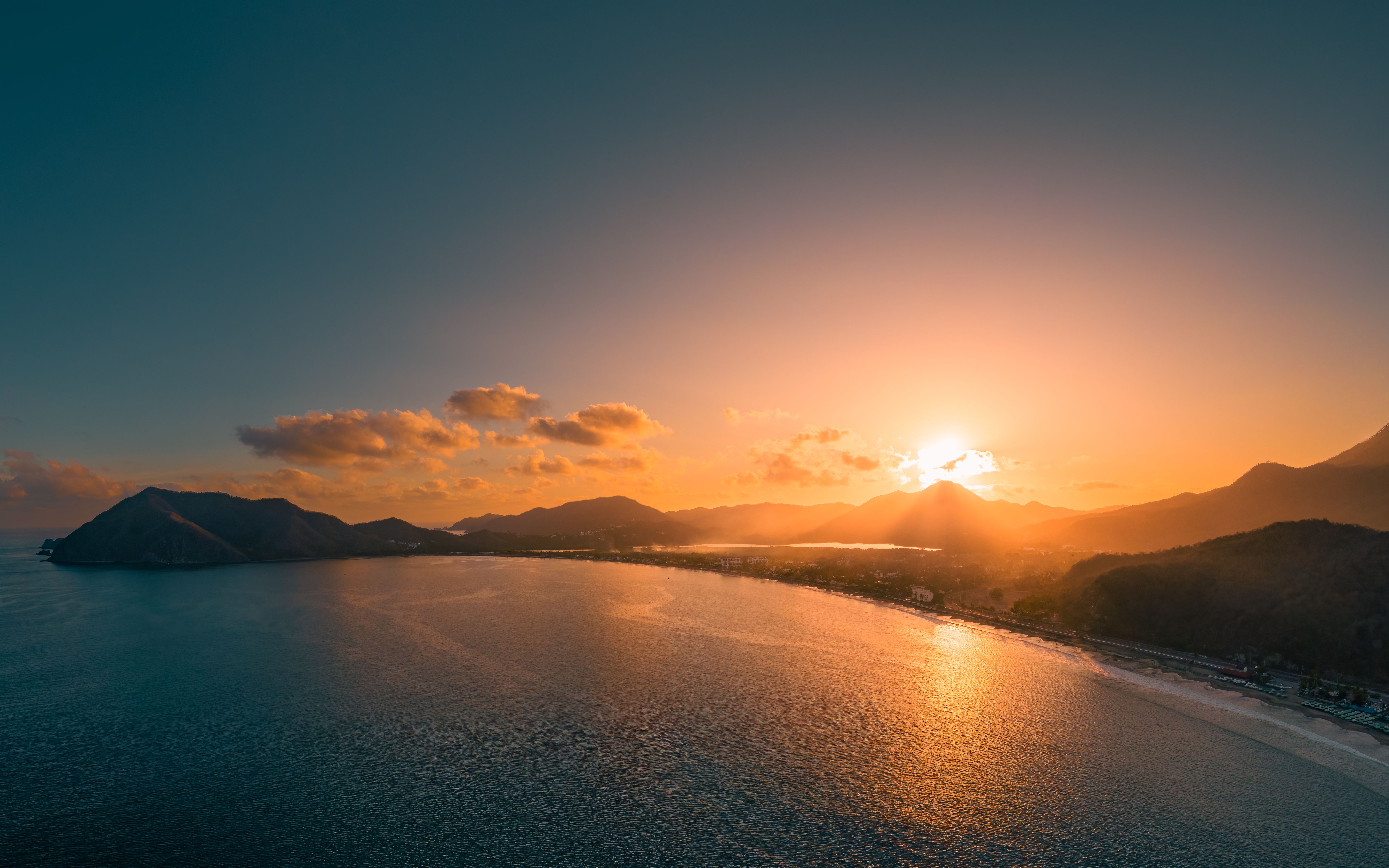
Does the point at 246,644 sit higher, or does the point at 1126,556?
the point at 1126,556

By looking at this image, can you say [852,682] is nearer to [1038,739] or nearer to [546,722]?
[1038,739]

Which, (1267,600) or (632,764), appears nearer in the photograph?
(632,764)

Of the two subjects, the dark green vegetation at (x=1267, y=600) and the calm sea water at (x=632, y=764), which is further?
the dark green vegetation at (x=1267, y=600)

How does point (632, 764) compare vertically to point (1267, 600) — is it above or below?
below

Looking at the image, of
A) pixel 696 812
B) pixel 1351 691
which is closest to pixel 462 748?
pixel 696 812

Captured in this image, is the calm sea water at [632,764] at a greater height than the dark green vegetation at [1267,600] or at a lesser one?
lesser
